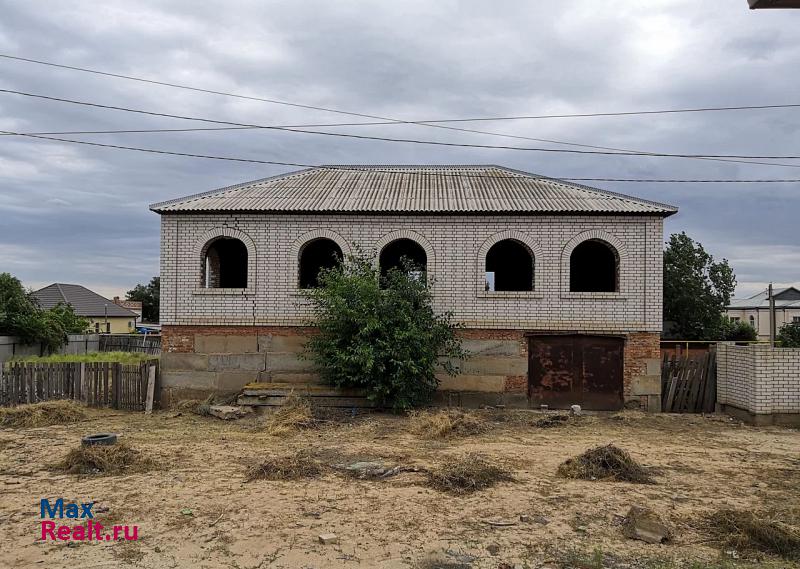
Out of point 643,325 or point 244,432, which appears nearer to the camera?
point 244,432

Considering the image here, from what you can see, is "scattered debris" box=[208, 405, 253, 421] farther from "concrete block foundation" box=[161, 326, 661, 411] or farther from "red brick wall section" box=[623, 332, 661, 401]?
"red brick wall section" box=[623, 332, 661, 401]

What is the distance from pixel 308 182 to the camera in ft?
50.6

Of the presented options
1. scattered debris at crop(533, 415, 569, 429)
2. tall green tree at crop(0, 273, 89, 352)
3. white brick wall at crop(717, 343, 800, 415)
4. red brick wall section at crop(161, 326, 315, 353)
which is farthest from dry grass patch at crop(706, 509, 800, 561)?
tall green tree at crop(0, 273, 89, 352)

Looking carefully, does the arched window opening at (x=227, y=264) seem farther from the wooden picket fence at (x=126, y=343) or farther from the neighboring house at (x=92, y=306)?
the neighboring house at (x=92, y=306)

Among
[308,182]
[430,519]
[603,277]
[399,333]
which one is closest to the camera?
[430,519]

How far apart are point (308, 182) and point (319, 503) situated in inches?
415

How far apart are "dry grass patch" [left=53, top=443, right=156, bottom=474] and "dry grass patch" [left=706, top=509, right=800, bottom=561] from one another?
7.14m

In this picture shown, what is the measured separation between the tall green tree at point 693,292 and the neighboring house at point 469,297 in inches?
825

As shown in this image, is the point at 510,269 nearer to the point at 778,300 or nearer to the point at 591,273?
the point at 591,273

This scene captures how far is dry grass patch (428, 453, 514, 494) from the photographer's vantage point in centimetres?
698

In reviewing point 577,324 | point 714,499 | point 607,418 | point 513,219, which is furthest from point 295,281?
point 714,499

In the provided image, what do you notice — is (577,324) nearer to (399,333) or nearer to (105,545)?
(399,333)

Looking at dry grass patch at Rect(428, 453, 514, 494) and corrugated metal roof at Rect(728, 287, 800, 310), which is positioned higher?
corrugated metal roof at Rect(728, 287, 800, 310)

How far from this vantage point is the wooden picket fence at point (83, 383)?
12531mm
